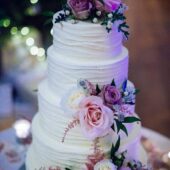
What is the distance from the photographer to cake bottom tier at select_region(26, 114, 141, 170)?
5.74ft

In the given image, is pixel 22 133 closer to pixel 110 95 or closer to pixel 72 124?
pixel 72 124

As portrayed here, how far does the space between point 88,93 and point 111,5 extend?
0.38 meters

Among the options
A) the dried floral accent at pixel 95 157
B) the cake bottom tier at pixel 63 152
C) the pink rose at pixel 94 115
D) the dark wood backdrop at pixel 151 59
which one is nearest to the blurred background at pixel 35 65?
the dark wood backdrop at pixel 151 59

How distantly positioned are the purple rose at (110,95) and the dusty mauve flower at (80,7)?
1.03 ft

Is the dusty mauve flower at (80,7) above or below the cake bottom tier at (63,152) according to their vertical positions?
above

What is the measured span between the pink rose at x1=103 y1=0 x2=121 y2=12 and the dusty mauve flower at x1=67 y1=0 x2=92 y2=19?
7cm

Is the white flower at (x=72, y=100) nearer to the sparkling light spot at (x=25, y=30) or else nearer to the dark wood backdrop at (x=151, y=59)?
the dark wood backdrop at (x=151, y=59)

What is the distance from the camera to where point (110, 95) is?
164 cm

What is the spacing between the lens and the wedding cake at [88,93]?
1.64 m

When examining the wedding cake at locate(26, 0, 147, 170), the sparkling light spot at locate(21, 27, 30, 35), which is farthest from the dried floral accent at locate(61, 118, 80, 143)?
the sparkling light spot at locate(21, 27, 30, 35)

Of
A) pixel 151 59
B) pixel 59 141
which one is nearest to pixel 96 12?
pixel 59 141

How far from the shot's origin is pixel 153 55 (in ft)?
14.5

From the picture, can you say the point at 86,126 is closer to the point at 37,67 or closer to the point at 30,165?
the point at 30,165

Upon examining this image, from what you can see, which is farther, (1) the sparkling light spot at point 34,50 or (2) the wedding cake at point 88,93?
(1) the sparkling light spot at point 34,50
